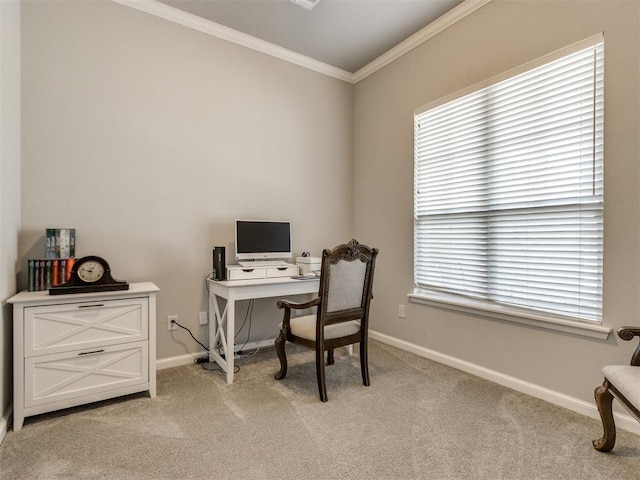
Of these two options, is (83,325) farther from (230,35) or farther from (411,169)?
(411,169)

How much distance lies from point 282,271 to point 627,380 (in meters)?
2.27

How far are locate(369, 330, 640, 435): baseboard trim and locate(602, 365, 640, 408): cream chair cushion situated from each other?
0.50 metres

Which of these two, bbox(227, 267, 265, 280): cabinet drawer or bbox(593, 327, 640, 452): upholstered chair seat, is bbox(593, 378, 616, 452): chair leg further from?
bbox(227, 267, 265, 280): cabinet drawer

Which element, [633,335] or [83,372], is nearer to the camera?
[633,335]

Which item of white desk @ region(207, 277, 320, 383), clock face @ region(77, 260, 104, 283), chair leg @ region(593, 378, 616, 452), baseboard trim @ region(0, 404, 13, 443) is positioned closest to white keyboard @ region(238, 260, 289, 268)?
white desk @ region(207, 277, 320, 383)

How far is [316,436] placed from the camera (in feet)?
5.89

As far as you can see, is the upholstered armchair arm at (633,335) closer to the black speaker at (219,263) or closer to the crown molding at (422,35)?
the crown molding at (422,35)

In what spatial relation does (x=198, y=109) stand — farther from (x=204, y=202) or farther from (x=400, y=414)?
(x=400, y=414)

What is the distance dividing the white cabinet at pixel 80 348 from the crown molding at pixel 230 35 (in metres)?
2.19

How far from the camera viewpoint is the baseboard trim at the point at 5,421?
175 centimetres

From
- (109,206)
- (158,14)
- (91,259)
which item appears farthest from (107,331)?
(158,14)

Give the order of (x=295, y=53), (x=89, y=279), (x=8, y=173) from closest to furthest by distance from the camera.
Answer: (x=8, y=173) → (x=89, y=279) → (x=295, y=53)

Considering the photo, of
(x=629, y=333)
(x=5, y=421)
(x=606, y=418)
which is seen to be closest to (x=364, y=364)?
(x=606, y=418)

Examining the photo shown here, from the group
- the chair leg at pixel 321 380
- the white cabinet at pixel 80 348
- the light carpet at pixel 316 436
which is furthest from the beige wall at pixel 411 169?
the white cabinet at pixel 80 348
